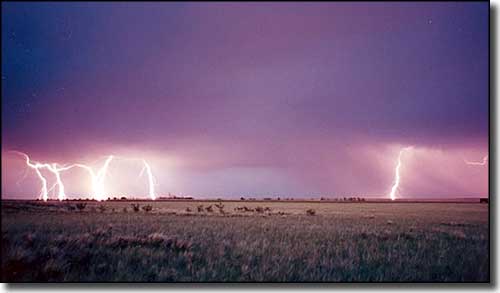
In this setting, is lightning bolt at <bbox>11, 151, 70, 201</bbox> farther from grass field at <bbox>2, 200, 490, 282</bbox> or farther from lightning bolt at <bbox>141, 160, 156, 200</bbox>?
lightning bolt at <bbox>141, 160, 156, 200</bbox>

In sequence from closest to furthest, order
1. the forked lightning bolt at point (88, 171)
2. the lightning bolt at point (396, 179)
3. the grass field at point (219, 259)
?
the grass field at point (219, 259)
the forked lightning bolt at point (88, 171)
the lightning bolt at point (396, 179)

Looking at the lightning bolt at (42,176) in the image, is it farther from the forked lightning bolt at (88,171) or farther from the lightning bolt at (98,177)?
the lightning bolt at (98,177)

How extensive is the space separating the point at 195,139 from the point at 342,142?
1.79m

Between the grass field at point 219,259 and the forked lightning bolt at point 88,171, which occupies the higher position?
the forked lightning bolt at point 88,171

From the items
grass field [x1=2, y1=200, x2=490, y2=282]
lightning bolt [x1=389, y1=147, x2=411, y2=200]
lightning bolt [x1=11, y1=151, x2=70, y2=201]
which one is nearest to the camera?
grass field [x1=2, y1=200, x2=490, y2=282]

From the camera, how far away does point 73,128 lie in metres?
4.43

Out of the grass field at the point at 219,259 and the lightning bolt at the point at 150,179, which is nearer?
the grass field at the point at 219,259

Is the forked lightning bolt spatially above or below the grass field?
above

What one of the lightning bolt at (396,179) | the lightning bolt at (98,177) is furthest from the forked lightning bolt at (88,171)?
the lightning bolt at (396,179)

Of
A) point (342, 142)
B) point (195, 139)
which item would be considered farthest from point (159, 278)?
point (342, 142)

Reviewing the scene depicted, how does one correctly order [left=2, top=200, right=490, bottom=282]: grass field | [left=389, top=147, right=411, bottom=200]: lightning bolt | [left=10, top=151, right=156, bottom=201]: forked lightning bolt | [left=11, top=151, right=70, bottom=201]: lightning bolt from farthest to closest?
[left=389, top=147, right=411, bottom=200]: lightning bolt < [left=10, top=151, right=156, bottom=201]: forked lightning bolt < [left=11, top=151, right=70, bottom=201]: lightning bolt < [left=2, top=200, right=490, bottom=282]: grass field

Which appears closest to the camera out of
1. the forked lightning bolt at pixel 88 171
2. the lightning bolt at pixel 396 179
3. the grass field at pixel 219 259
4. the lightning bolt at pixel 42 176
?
the grass field at pixel 219 259

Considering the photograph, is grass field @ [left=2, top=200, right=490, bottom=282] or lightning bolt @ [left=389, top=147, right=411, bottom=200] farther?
lightning bolt @ [left=389, top=147, right=411, bottom=200]

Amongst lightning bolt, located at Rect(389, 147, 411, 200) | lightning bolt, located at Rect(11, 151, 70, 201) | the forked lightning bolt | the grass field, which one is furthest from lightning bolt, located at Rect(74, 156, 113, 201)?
lightning bolt, located at Rect(389, 147, 411, 200)
